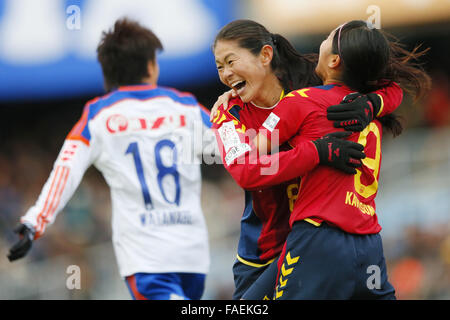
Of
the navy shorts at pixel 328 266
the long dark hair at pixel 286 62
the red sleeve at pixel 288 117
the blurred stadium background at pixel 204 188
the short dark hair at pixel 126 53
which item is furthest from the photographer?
the blurred stadium background at pixel 204 188

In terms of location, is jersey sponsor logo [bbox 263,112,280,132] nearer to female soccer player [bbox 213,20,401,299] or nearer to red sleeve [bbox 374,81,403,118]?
female soccer player [bbox 213,20,401,299]

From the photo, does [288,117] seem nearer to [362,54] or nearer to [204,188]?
[362,54]

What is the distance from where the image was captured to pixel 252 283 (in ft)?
11.7

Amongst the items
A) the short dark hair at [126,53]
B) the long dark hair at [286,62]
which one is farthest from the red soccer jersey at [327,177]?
the short dark hair at [126,53]

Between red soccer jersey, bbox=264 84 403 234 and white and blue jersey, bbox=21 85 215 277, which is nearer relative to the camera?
red soccer jersey, bbox=264 84 403 234

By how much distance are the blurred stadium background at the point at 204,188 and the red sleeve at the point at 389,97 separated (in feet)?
18.3

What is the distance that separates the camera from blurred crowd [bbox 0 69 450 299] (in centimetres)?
855

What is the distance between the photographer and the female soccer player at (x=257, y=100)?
3.34 m

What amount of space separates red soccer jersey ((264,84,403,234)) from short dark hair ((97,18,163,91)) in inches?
73.1

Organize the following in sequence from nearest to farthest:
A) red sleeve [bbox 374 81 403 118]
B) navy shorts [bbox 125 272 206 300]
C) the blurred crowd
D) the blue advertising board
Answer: red sleeve [bbox 374 81 403 118] → navy shorts [bbox 125 272 206 300] → the blurred crowd → the blue advertising board

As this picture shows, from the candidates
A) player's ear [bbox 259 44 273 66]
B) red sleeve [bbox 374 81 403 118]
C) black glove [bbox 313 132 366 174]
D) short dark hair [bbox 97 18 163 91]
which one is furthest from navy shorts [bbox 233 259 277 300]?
short dark hair [bbox 97 18 163 91]

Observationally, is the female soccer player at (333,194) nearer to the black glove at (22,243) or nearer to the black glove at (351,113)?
the black glove at (351,113)
